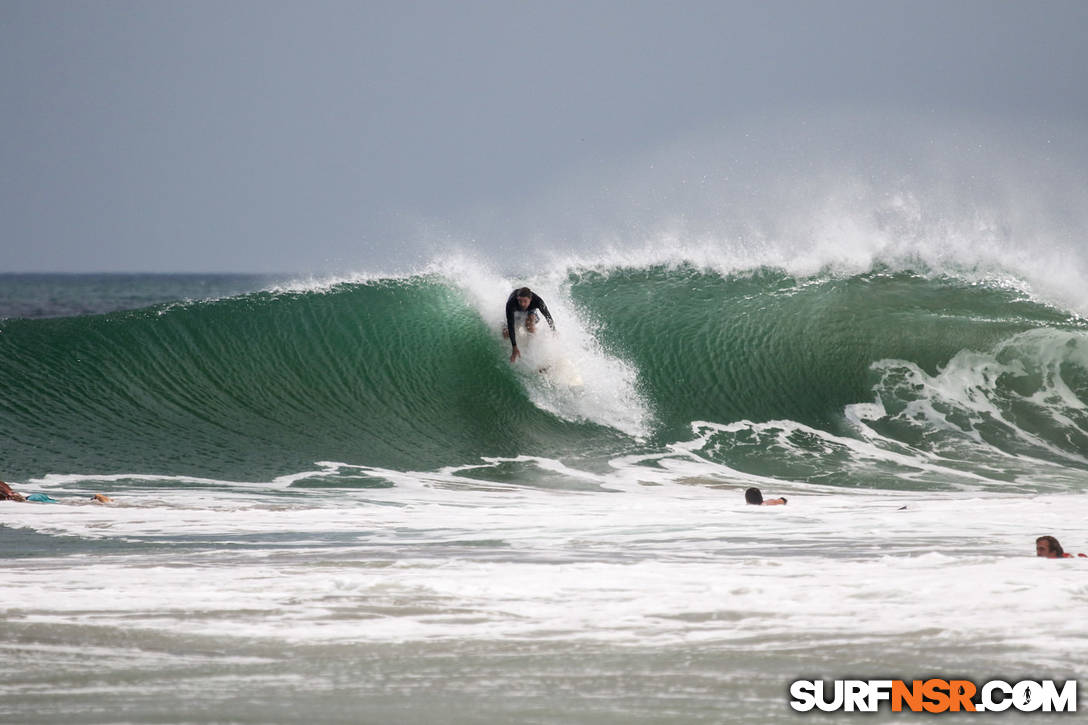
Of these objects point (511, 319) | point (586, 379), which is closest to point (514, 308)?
point (511, 319)

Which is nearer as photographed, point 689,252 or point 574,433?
point 574,433

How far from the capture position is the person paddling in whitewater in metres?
12.4

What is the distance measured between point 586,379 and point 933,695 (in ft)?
31.0

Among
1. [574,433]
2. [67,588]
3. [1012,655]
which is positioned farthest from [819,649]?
[574,433]

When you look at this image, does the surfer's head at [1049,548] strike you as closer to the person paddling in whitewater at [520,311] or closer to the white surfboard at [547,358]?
the person paddling in whitewater at [520,311]

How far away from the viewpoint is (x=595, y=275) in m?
16.1

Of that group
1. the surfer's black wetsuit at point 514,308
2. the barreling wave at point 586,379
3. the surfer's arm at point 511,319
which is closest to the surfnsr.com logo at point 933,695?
the barreling wave at point 586,379

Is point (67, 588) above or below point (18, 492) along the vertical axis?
below

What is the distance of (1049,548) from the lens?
18.2 ft

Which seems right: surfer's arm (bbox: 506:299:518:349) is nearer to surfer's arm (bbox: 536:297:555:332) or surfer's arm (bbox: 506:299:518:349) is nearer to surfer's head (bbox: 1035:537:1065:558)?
surfer's arm (bbox: 536:297:555:332)

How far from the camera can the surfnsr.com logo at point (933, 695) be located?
Answer: 11.1 ft

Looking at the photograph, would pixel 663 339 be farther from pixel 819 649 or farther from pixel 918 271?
pixel 819 649

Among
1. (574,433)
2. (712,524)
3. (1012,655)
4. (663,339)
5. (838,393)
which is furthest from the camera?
(663,339)

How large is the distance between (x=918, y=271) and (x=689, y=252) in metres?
3.39
